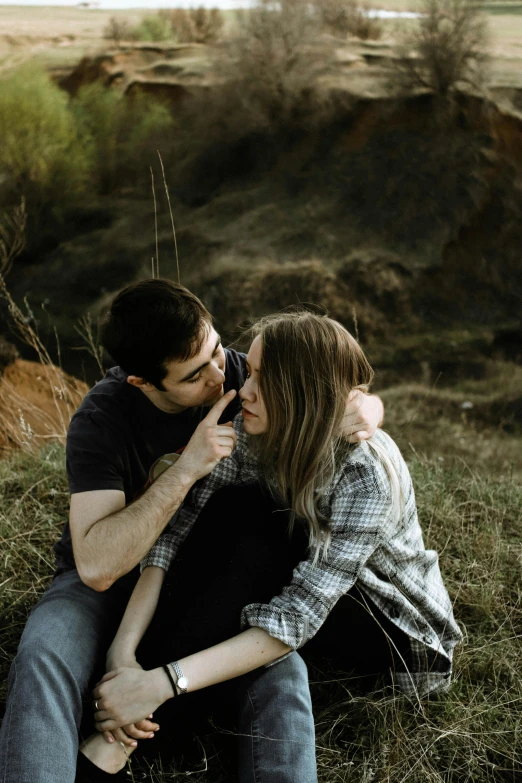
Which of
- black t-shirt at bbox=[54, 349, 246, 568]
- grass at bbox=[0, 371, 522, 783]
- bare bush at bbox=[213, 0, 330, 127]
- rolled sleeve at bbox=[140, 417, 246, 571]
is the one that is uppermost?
bare bush at bbox=[213, 0, 330, 127]

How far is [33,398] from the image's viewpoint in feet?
16.0

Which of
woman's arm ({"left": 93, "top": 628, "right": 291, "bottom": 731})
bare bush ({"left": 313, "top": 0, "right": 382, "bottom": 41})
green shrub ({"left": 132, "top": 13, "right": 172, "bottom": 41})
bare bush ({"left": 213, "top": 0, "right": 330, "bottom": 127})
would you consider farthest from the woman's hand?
green shrub ({"left": 132, "top": 13, "right": 172, "bottom": 41})

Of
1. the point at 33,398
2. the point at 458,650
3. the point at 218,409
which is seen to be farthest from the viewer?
the point at 33,398

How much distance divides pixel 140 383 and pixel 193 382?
6.1 inches

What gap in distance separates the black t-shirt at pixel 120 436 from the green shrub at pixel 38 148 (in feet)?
13.8

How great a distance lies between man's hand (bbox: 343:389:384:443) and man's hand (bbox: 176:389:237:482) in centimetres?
32

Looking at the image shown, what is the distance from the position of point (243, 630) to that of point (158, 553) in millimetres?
380

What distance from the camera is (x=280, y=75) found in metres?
5.96

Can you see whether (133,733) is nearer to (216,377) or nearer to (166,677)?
(166,677)

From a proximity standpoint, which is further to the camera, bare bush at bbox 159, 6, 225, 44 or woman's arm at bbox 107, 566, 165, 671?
bare bush at bbox 159, 6, 225, 44

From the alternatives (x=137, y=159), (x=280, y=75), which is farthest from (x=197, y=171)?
(x=280, y=75)

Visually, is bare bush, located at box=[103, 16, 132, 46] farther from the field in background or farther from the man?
the man

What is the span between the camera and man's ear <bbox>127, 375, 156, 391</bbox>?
2.24 meters

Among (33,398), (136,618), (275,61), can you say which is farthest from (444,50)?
(136,618)
